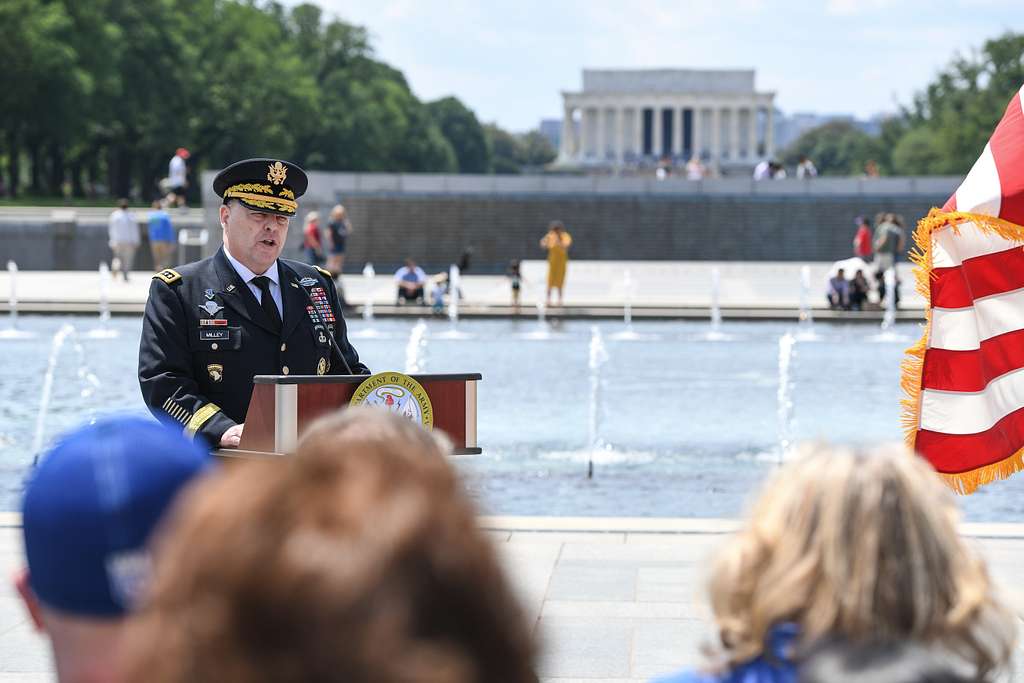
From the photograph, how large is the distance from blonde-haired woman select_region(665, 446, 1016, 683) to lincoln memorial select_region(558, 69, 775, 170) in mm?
122121

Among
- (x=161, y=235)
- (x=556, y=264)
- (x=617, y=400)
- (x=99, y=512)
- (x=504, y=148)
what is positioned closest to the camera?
(x=99, y=512)

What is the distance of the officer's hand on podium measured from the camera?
14.8ft

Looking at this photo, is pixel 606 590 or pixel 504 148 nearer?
pixel 606 590

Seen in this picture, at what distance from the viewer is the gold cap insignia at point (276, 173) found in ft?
16.1

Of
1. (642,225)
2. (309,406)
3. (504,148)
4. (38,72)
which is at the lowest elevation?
(309,406)

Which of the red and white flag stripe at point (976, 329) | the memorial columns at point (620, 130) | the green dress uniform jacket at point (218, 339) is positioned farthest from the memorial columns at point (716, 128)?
the green dress uniform jacket at point (218, 339)

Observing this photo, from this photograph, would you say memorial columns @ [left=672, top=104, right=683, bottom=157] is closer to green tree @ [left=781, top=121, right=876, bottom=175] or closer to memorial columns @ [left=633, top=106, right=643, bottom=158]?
memorial columns @ [left=633, top=106, right=643, bottom=158]

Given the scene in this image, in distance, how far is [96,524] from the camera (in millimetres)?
1864

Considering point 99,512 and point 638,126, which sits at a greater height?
point 638,126

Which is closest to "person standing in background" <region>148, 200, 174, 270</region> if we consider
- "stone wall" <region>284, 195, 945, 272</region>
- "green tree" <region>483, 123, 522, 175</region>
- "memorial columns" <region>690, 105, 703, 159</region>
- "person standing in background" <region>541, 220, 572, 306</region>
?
"person standing in background" <region>541, 220, 572, 306</region>

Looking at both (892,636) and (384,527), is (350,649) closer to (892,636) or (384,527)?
(384,527)

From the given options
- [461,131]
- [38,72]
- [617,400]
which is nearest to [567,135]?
[461,131]

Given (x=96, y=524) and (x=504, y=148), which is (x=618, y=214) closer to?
(x=96, y=524)

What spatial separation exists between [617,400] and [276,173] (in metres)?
11.5
